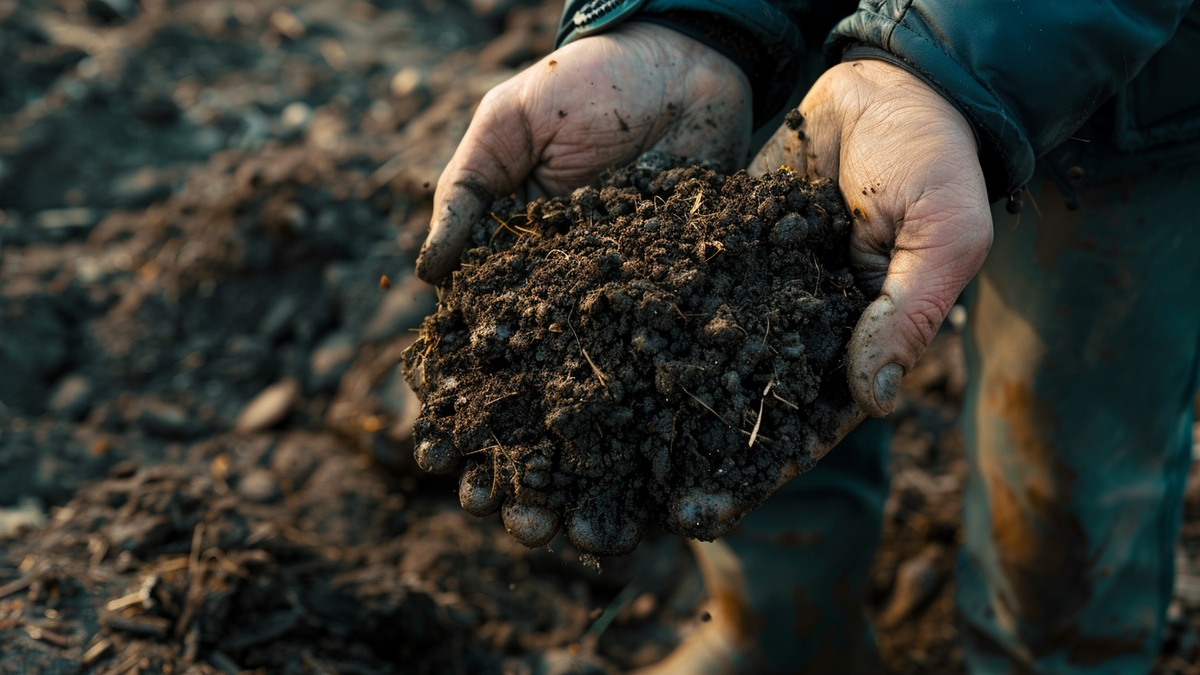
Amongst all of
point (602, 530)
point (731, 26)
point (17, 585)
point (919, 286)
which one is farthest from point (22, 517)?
point (919, 286)

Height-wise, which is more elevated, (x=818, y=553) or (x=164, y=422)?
(x=164, y=422)

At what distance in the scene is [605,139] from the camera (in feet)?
5.73

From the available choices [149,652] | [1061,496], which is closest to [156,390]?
[149,652]

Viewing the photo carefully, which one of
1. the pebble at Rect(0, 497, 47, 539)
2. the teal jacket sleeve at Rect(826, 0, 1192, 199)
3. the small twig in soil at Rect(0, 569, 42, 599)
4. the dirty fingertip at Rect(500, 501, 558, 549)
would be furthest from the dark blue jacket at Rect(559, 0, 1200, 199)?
the pebble at Rect(0, 497, 47, 539)

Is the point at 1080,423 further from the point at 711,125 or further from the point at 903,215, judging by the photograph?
the point at 711,125

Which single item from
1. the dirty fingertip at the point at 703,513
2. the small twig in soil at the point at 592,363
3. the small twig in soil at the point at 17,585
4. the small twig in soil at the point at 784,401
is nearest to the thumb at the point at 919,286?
the small twig in soil at the point at 784,401

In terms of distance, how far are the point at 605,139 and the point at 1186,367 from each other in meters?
1.39

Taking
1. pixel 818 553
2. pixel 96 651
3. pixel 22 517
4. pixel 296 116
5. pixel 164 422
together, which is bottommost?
pixel 818 553

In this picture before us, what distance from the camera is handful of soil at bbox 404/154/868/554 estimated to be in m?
1.34

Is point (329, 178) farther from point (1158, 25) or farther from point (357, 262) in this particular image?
point (1158, 25)

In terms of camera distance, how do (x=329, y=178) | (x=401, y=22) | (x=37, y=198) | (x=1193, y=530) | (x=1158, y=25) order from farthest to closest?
1. (x=401, y=22)
2. (x=37, y=198)
3. (x=329, y=178)
4. (x=1193, y=530)
5. (x=1158, y=25)

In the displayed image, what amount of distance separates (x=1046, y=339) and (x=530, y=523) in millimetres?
1230

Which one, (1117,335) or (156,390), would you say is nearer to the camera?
(1117,335)

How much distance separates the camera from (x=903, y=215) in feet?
4.52
